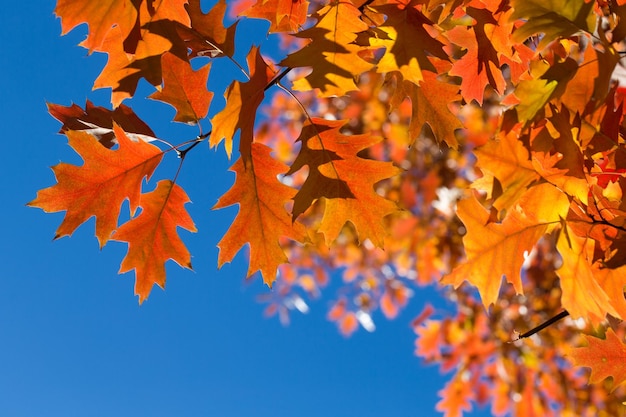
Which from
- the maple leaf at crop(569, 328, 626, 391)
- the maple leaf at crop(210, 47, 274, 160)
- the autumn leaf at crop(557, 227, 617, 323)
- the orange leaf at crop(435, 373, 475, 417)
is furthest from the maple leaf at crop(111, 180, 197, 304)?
the orange leaf at crop(435, 373, 475, 417)

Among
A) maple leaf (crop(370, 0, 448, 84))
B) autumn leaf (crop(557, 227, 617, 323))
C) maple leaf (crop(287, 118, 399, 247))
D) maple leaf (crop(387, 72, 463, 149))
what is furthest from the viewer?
maple leaf (crop(387, 72, 463, 149))

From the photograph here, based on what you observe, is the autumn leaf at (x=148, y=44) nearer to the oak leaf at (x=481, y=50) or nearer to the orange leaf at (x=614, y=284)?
the oak leaf at (x=481, y=50)

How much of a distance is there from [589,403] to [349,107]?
4087 millimetres

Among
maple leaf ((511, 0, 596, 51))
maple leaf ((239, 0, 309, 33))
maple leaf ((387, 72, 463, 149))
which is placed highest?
maple leaf ((239, 0, 309, 33))

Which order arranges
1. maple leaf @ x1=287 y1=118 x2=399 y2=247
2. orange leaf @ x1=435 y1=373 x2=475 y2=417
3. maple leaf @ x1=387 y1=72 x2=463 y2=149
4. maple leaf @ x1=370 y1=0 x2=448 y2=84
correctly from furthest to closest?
orange leaf @ x1=435 y1=373 x2=475 y2=417 < maple leaf @ x1=387 y1=72 x2=463 y2=149 < maple leaf @ x1=287 y1=118 x2=399 y2=247 < maple leaf @ x1=370 y1=0 x2=448 y2=84

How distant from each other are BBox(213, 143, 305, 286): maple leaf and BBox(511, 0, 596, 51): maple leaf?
601 millimetres

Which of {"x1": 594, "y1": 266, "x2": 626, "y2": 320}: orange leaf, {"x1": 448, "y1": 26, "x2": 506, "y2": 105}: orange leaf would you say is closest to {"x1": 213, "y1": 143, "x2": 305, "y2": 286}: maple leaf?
{"x1": 448, "y1": 26, "x2": 506, "y2": 105}: orange leaf

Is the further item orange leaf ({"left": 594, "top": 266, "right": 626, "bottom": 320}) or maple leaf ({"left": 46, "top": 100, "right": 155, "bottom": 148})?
maple leaf ({"left": 46, "top": 100, "right": 155, "bottom": 148})

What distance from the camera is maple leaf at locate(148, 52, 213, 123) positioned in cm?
141

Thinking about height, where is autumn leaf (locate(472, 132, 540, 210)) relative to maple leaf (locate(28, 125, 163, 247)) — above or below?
below

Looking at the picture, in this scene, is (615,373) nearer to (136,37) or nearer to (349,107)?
(136,37)

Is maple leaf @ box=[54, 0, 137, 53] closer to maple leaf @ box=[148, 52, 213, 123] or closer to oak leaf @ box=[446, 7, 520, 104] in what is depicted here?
maple leaf @ box=[148, 52, 213, 123]

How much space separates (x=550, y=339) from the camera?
6.27 meters

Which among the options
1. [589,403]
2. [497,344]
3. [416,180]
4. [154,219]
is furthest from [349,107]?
[154,219]
